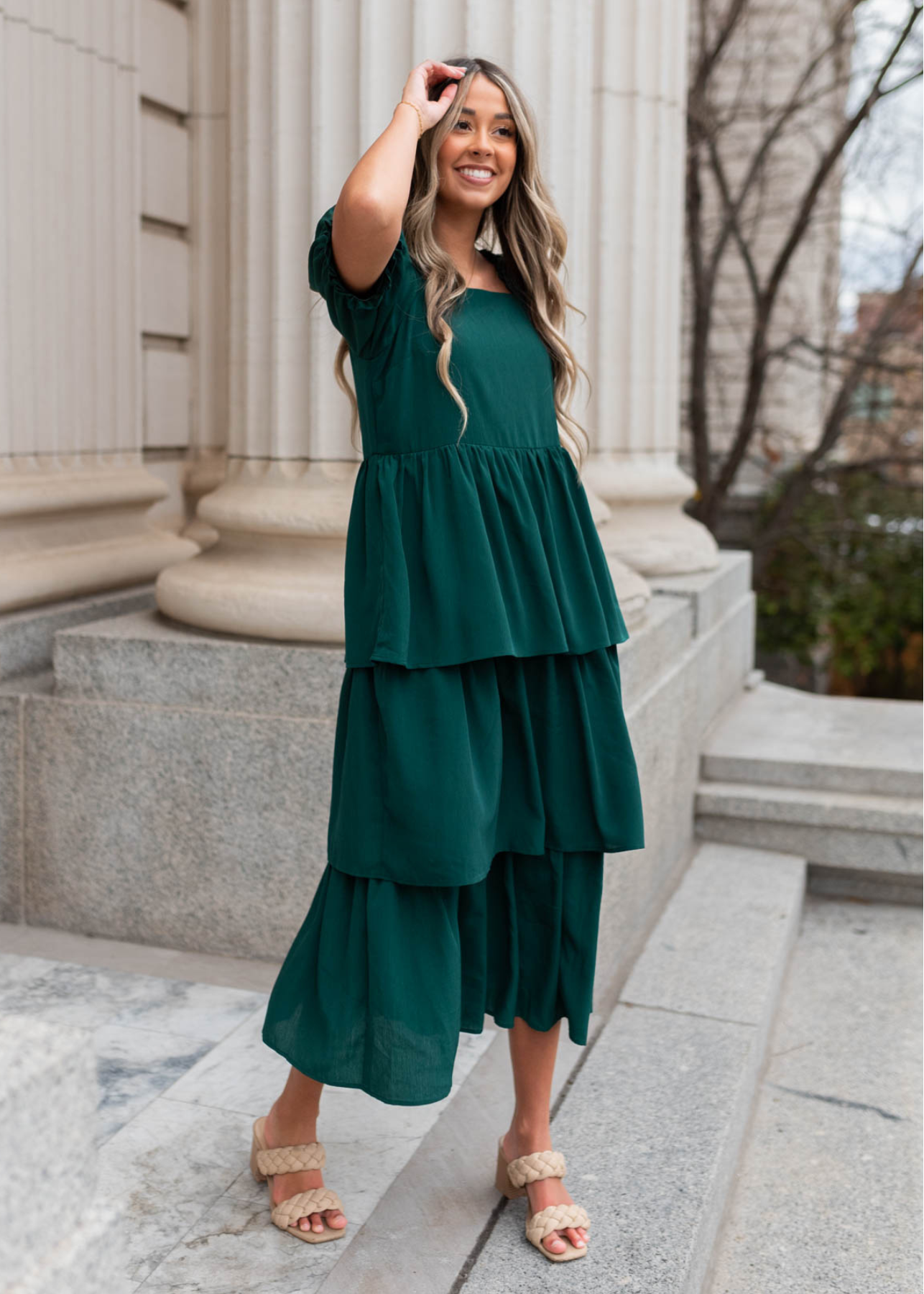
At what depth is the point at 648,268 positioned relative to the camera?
19.4 feet

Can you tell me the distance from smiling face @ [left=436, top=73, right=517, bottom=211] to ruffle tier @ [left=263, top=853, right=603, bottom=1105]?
3.91ft

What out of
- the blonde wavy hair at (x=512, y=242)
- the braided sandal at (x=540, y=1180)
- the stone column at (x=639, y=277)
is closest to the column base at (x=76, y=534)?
the stone column at (x=639, y=277)

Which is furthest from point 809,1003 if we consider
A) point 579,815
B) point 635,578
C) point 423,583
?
point 423,583

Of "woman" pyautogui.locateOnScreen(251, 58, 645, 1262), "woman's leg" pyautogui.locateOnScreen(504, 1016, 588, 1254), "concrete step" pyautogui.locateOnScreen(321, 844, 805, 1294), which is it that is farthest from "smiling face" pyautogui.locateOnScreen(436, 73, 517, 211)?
"concrete step" pyautogui.locateOnScreen(321, 844, 805, 1294)

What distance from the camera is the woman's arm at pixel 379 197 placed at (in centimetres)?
215

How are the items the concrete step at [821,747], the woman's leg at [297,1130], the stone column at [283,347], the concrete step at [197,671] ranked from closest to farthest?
the woman's leg at [297,1130] < the concrete step at [197,671] < the stone column at [283,347] < the concrete step at [821,747]

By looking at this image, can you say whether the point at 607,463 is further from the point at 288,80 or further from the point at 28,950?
the point at 28,950

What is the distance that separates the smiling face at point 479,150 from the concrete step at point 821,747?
3630 millimetres

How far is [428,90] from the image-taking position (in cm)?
234

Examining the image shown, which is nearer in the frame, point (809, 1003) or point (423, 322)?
point (423, 322)

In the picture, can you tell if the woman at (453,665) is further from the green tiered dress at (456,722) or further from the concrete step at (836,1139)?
the concrete step at (836,1139)

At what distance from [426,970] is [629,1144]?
893 millimetres

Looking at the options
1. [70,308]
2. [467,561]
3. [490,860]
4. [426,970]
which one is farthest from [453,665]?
[70,308]

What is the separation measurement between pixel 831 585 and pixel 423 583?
9.20 metres
